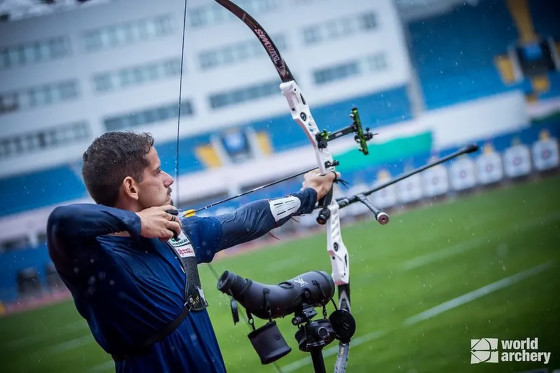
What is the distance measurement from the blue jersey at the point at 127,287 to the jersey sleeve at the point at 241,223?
0.73 feet

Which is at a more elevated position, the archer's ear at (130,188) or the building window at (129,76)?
the building window at (129,76)

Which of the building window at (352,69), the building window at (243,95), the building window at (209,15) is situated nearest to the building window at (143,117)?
the building window at (243,95)

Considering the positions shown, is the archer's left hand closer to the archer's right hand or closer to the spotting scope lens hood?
the spotting scope lens hood

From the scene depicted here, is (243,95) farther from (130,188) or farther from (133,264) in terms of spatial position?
(133,264)

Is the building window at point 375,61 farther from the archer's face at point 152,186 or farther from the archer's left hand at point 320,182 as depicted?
the archer's face at point 152,186

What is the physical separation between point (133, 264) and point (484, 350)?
348 centimetres

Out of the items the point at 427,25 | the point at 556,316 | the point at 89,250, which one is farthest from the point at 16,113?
the point at 89,250

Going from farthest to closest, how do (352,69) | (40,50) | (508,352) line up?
(352,69), (40,50), (508,352)

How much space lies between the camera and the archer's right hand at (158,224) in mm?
2238

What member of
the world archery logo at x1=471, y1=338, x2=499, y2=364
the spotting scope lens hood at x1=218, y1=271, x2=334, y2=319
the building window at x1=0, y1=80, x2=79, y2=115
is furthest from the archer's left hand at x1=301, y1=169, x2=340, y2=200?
the building window at x1=0, y1=80, x2=79, y2=115

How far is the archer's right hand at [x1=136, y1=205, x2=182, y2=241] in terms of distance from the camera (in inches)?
88.1

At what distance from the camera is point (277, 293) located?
8.50 ft

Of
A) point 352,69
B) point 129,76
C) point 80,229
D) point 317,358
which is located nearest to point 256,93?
point 352,69

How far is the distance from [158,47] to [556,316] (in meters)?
22.8
